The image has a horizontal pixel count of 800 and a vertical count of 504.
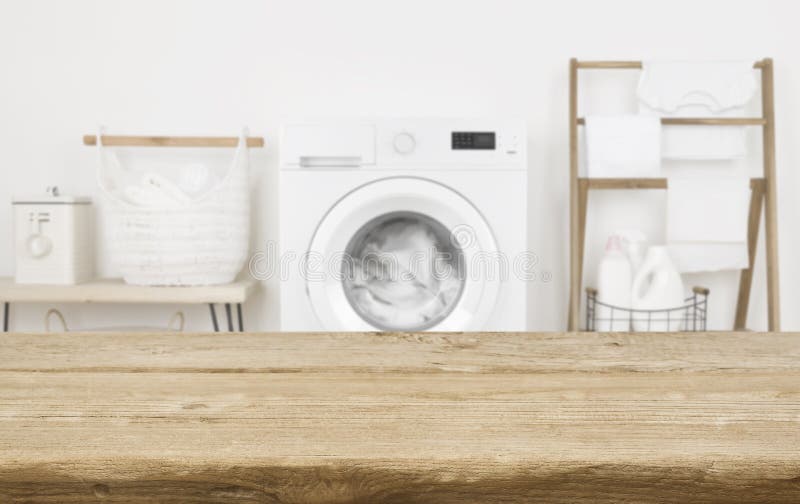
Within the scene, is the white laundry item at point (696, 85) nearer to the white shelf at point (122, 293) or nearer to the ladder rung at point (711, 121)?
the ladder rung at point (711, 121)

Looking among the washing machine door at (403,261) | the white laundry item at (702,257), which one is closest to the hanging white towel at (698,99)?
the white laundry item at (702,257)

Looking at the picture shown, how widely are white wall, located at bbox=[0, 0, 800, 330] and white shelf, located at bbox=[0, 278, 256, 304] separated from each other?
34cm

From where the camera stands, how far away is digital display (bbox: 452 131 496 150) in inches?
80.6

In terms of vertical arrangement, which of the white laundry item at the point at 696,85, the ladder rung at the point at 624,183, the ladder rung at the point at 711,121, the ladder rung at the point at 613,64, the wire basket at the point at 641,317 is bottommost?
the wire basket at the point at 641,317

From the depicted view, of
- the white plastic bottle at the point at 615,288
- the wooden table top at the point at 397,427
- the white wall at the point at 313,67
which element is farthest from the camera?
the white wall at the point at 313,67

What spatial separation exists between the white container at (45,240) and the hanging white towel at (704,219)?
183cm

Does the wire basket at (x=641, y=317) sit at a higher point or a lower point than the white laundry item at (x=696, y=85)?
lower

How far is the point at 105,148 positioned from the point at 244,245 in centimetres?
62

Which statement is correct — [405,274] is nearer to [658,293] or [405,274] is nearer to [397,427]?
[658,293]

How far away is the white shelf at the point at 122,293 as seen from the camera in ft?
6.75

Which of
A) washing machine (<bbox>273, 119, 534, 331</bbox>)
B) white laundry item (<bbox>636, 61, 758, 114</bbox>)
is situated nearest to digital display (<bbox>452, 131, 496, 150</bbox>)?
washing machine (<bbox>273, 119, 534, 331</bbox>)

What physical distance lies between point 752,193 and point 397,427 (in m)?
2.28

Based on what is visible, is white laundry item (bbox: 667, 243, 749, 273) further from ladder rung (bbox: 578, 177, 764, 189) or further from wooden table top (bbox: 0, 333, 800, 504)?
wooden table top (bbox: 0, 333, 800, 504)

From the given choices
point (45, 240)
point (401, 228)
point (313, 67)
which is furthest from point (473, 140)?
point (45, 240)
